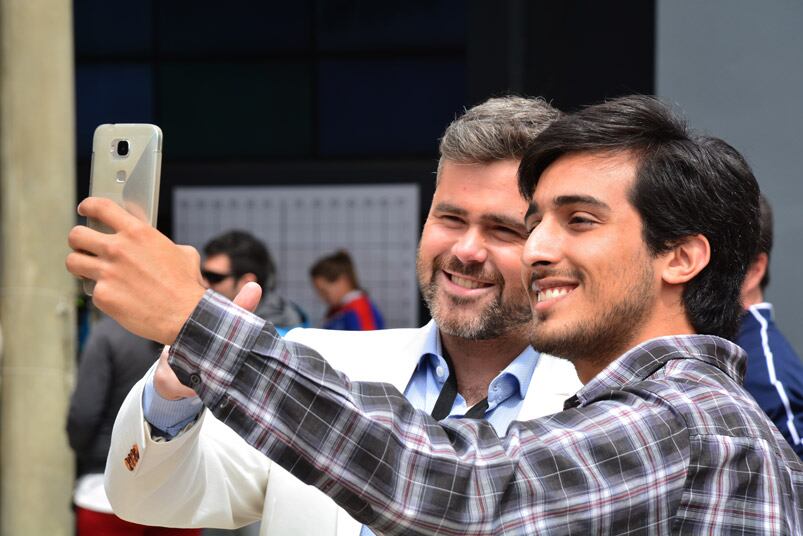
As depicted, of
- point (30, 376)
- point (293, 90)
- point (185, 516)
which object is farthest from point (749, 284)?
point (293, 90)

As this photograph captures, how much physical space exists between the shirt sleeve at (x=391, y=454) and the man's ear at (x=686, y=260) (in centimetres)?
36

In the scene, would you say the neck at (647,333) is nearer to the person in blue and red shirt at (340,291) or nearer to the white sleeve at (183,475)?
the white sleeve at (183,475)

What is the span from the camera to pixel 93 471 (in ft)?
15.3

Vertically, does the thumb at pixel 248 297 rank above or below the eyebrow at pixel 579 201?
below

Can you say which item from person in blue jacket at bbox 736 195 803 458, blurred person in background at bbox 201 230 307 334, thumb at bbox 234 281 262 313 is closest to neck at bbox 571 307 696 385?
thumb at bbox 234 281 262 313

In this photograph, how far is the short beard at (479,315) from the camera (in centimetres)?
258

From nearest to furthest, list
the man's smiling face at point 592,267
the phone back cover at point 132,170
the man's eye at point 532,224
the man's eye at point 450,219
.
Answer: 1. the phone back cover at point 132,170
2. the man's smiling face at point 592,267
3. the man's eye at point 532,224
4. the man's eye at point 450,219

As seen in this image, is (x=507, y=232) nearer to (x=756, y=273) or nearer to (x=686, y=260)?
(x=686, y=260)

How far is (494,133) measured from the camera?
8.61 ft

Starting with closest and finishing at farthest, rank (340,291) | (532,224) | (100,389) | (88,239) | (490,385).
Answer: (88,239), (532,224), (490,385), (100,389), (340,291)

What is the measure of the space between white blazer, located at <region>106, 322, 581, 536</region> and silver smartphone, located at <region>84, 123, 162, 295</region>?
0.59 meters

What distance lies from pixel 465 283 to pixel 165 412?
773 mm

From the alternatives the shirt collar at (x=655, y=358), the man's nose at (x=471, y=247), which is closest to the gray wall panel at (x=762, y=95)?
the man's nose at (x=471, y=247)

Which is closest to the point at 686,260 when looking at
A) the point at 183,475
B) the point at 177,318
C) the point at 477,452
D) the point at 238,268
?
the point at 477,452
